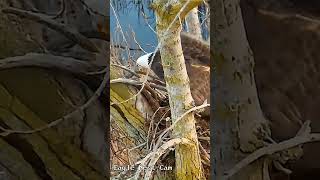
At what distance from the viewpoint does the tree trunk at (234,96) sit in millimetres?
1511

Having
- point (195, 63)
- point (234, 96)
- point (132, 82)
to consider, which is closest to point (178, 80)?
point (195, 63)

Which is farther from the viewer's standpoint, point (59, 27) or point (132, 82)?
point (132, 82)

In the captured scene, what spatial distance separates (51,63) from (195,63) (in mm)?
1252

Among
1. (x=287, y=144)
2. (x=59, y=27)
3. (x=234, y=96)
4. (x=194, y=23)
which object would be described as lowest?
(x=287, y=144)

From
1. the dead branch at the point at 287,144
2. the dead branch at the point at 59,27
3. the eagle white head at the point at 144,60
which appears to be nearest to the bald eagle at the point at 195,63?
the eagle white head at the point at 144,60

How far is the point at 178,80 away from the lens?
2.71 meters

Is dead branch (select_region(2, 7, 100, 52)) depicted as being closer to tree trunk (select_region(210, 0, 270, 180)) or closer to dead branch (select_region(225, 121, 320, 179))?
tree trunk (select_region(210, 0, 270, 180))

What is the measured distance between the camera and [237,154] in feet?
4.98

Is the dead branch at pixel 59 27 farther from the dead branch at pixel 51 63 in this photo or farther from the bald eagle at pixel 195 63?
the bald eagle at pixel 195 63

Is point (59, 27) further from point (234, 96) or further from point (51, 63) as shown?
point (234, 96)

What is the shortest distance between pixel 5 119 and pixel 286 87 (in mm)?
974

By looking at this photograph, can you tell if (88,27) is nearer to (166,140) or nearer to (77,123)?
(77,123)

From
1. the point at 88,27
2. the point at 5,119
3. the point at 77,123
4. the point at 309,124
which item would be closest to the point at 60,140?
the point at 77,123

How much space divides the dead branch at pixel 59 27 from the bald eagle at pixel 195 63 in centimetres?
105
